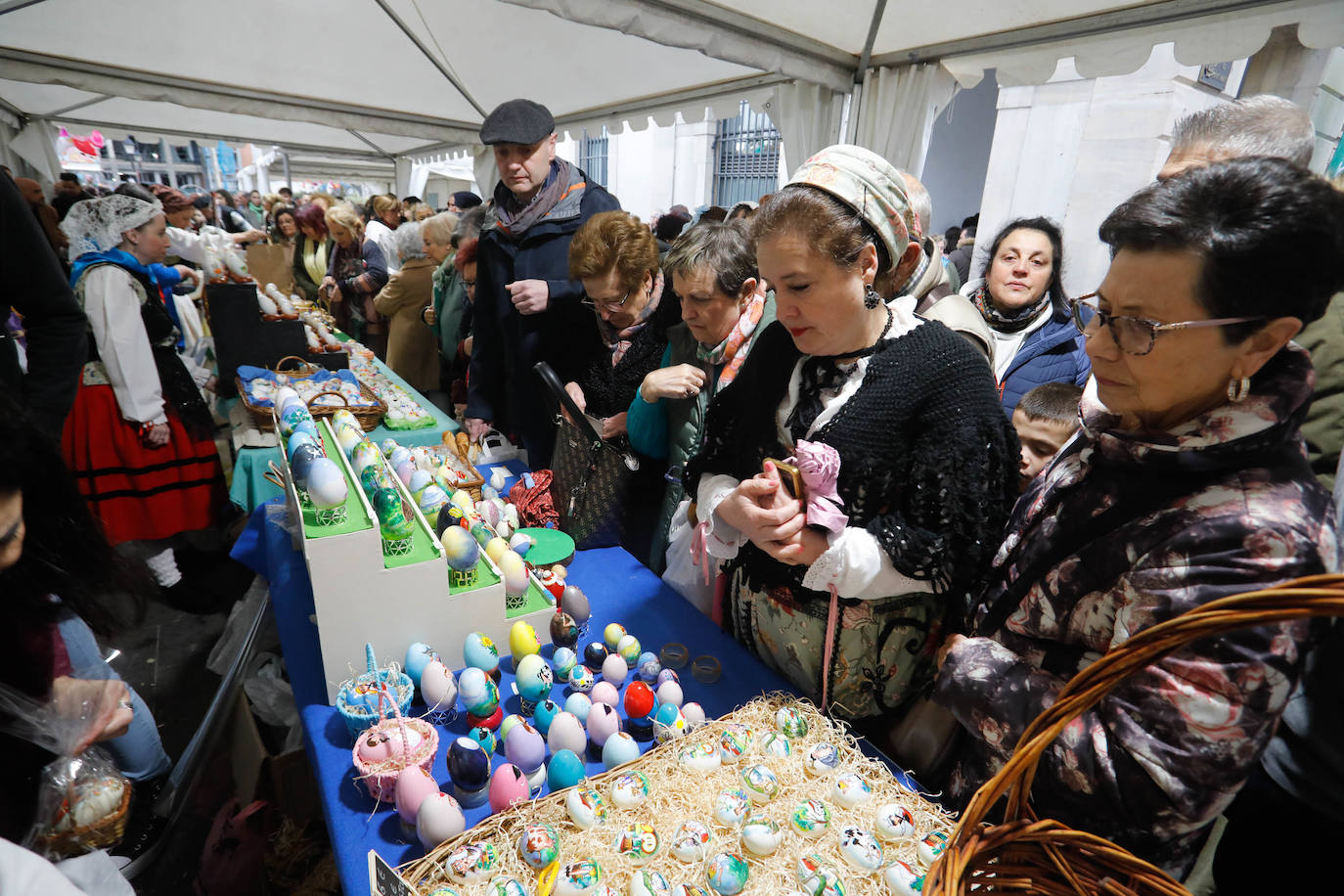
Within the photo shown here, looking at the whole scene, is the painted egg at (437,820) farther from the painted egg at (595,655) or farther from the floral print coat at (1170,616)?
the floral print coat at (1170,616)

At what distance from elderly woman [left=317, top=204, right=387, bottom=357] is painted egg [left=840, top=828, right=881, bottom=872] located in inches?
240

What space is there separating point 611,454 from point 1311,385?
1.64 m

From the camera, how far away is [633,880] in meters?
0.98

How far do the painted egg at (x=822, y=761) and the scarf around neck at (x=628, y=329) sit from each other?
1536 mm

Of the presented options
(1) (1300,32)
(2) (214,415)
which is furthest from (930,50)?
(2) (214,415)

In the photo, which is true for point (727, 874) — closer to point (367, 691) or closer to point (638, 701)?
point (638, 701)

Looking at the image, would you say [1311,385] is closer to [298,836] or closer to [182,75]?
[298,836]

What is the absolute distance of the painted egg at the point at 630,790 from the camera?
1.10 metres

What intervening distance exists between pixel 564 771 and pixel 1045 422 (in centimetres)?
140

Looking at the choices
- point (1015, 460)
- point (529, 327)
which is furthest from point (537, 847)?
point (529, 327)

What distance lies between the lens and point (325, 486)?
4.73ft

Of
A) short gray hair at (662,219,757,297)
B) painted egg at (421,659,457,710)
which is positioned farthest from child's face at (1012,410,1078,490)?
painted egg at (421,659,457,710)

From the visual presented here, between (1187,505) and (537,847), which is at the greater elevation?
(1187,505)

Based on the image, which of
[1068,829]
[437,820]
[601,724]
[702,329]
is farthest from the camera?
[702,329]
